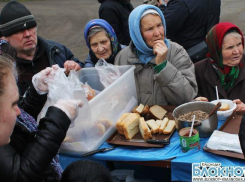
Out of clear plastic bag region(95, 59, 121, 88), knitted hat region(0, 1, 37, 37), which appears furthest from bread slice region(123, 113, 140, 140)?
knitted hat region(0, 1, 37, 37)

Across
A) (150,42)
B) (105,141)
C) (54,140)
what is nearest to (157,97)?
(150,42)

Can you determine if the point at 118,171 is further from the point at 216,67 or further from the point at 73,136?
the point at 216,67

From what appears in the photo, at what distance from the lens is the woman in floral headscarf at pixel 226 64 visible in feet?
8.16

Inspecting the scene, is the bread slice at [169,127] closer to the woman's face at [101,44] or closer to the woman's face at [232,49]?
the woman's face at [232,49]

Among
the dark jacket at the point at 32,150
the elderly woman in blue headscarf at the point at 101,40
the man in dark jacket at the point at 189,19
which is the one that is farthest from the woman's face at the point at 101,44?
the dark jacket at the point at 32,150

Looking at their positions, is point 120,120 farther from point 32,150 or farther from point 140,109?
point 32,150

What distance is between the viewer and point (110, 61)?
282 centimetres

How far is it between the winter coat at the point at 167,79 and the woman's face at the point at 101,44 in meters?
0.17

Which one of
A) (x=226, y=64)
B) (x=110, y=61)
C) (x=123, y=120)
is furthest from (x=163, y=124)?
(x=110, y=61)

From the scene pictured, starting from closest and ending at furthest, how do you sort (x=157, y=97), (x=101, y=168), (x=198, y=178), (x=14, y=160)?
1. (x=14, y=160)
2. (x=101, y=168)
3. (x=198, y=178)
4. (x=157, y=97)

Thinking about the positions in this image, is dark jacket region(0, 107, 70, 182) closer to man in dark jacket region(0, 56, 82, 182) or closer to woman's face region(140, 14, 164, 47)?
man in dark jacket region(0, 56, 82, 182)

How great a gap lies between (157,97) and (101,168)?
95 cm

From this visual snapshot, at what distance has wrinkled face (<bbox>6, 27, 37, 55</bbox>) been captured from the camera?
259 centimetres

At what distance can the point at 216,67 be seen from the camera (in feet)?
8.59
